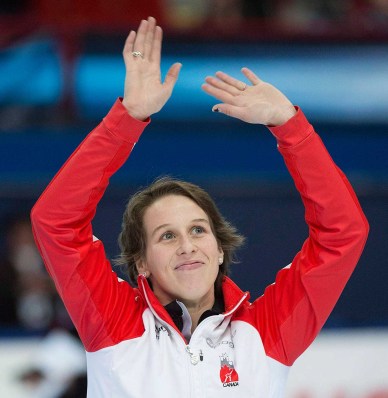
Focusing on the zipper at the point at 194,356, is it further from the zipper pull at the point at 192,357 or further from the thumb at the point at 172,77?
the thumb at the point at 172,77

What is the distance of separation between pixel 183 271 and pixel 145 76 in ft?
2.09

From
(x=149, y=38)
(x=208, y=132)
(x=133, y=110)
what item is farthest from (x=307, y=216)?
(x=208, y=132)

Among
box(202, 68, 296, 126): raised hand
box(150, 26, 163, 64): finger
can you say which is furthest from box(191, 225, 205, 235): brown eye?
box(150, 26, 163, 64): finger

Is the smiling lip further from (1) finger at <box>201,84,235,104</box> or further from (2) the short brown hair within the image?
(1) finger at <box>201,84,235,104</box>

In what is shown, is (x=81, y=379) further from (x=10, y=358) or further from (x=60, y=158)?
(x=60, y=158)

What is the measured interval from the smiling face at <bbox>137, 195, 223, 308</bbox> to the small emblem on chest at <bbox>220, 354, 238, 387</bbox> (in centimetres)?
23

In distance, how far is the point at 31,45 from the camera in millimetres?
6137

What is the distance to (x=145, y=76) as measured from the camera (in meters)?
3.10

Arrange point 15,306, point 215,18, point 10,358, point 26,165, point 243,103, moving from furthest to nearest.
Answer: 1. point 215,18
2. point 26,165
3. point 15,306
4. point 10,358
5. point 243,103

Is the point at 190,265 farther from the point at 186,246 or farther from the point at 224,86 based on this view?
the point at 224,86

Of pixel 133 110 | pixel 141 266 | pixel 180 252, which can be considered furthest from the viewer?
pixel 141 266

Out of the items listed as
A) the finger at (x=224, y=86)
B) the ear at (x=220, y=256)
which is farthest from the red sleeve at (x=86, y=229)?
the ear at (x=220, y=256)

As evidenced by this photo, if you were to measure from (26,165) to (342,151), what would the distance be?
1993 mm

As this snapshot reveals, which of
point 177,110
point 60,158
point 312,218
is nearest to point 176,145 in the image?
point 177,110
